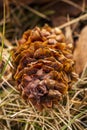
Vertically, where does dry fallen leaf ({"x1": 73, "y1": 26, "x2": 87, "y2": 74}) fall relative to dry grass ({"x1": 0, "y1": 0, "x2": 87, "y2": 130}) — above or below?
above

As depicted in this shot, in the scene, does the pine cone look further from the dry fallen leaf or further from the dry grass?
the dry fallen leaf

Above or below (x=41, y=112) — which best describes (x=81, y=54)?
above

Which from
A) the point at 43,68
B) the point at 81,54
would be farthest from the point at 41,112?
the point at 81,54

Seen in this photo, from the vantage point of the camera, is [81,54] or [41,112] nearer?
[41,112]

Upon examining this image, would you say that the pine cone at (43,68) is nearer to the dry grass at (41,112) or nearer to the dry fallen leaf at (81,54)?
the dry grass at (41,112)

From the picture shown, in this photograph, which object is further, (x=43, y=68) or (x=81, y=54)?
(x=81, y=54)

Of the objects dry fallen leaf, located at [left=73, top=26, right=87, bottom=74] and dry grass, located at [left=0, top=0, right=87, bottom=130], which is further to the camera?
dry fallen leaf, located at [left=73, top=26, right=87, bottom=74]

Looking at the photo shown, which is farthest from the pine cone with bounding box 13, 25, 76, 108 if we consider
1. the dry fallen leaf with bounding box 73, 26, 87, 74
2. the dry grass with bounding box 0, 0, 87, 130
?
the dry fallen leaf with bounding box 73, 26, 87, 74

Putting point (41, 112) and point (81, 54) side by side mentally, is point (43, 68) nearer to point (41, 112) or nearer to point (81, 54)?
point (41, 112)
